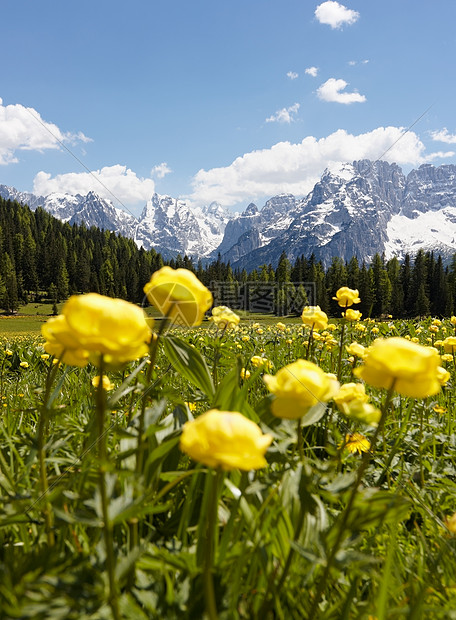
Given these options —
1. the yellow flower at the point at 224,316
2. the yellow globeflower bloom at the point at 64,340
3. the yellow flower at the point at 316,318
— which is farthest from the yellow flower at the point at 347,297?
the yellow globeflower bloom at the point at 64,340

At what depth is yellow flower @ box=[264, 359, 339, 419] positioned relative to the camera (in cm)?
74

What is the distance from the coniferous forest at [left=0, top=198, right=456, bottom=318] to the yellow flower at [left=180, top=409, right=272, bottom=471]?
1605 inches

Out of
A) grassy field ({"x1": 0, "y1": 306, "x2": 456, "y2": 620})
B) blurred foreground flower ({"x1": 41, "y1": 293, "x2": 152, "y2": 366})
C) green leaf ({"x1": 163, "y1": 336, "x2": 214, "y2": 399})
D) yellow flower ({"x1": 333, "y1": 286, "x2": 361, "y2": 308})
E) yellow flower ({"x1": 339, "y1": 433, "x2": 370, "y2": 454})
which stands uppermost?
blurred foreground flower ({"x1": 41, "y1": 293, "x2": 152, "y2": 366})

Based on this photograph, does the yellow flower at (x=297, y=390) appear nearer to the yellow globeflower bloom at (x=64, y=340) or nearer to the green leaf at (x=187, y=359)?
the yellow globeflower bloom at (x=64, y=340)

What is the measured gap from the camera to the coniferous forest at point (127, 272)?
5047 centimetres

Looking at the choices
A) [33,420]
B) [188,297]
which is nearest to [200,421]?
[188,297]

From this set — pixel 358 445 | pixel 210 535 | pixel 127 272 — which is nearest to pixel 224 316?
pixel 358 445

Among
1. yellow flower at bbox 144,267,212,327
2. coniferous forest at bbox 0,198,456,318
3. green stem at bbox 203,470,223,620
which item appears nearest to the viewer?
green stem at bbox 203,470,223,620

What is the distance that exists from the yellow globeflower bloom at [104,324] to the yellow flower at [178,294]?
0.21 meters

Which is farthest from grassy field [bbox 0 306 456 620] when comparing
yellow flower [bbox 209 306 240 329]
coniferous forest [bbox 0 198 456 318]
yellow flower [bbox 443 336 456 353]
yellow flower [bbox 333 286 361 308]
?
coniferous forest [bbox 0 198 456 318]

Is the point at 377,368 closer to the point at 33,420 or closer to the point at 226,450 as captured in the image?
A: the point at 226,450

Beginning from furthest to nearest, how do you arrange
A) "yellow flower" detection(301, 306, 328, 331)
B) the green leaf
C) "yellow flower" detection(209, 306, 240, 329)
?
"yellow flower" detection(301, 306, 328, 331) → "yellow flower" detection(209, 306, 240, 329) → the green leaf

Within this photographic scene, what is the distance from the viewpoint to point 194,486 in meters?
1.15

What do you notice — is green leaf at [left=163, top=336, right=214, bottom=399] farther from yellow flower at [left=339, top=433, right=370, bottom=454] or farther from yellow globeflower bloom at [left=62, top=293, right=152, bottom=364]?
yellow flower at [left=339, top=433, right=370, bottom=454]
